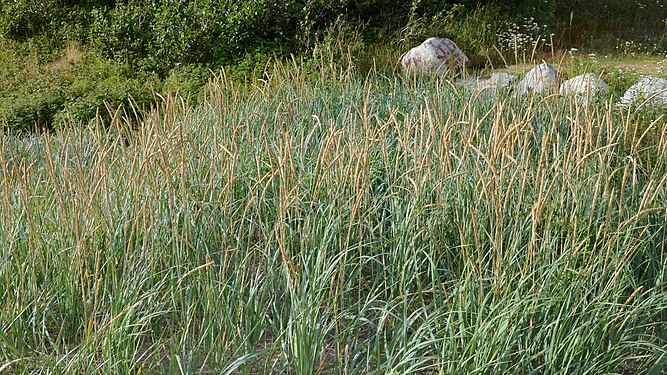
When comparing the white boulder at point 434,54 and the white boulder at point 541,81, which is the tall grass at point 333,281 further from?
the white boulder at point 434,54

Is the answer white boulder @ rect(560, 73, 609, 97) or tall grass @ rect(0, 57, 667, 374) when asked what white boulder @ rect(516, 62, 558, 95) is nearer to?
white boulder @ rect(560, 73, 609, 97)

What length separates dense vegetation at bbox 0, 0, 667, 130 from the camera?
8761mm

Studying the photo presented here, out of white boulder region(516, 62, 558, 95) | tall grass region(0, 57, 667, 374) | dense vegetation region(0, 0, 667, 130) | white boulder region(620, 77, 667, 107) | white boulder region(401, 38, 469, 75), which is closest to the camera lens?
tall grass region(0, 57, 667, 374)

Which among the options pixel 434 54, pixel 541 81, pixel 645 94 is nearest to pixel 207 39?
pixel 434 54

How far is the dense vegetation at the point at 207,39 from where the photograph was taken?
28.7ft

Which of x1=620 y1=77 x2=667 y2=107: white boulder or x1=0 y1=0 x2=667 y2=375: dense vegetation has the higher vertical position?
x1=0 y1=0 x2=667 y2=375: dense vegetation

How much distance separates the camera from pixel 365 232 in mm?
3539

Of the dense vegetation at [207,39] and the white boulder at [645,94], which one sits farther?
the dense vegetation at [207,39]

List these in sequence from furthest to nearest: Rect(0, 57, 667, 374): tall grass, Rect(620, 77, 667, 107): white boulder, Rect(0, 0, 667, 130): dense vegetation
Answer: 1. Rect(0, 0, 667, 130): dense vegetation
2. Rect(620, 77, 667, 107): white boulder
3. Rect(0, 57, 667, 374): tall grass

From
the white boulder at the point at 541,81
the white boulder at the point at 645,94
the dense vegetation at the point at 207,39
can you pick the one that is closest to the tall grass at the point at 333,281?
the white boulder at the point at 541,81

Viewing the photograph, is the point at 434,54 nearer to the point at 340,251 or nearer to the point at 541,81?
the point at 541,81

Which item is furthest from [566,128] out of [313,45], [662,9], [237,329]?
[662,9]

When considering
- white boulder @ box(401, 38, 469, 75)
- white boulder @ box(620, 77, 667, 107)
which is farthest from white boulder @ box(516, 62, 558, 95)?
white boulder @ box(401, 38, 469, 75)

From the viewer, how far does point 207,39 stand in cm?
925
